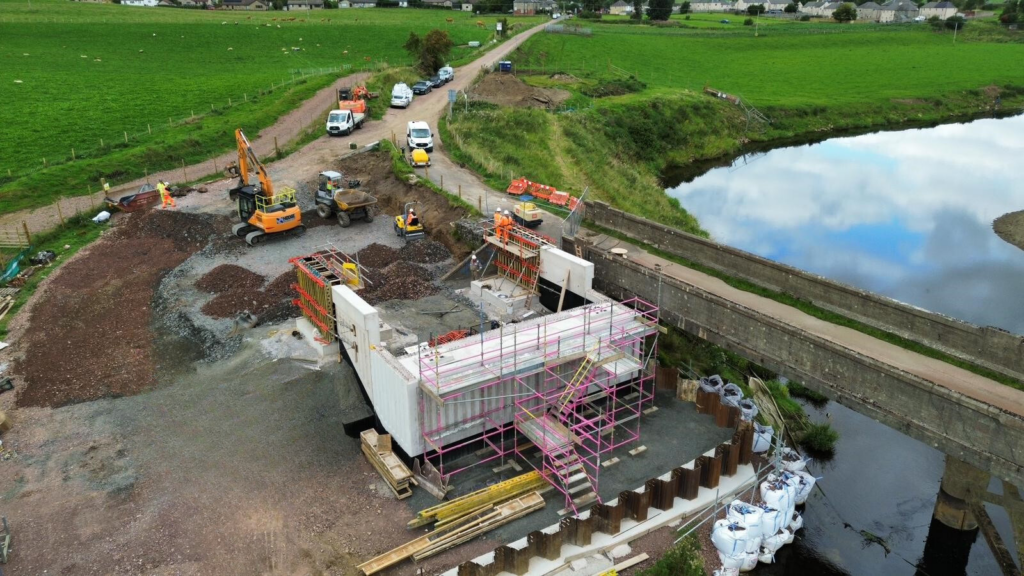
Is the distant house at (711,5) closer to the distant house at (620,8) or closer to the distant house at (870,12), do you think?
the distant house at (620,8)

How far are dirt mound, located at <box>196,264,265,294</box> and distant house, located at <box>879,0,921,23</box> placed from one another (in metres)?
152

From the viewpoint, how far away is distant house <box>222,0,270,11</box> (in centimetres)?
13412

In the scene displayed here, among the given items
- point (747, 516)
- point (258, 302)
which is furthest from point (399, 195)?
point (747, 516)

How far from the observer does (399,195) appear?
40.0 meters

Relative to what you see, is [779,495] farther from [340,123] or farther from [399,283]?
[340,123]

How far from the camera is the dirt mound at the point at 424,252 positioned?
110 ft

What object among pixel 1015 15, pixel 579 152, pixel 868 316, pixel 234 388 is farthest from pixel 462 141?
pixel 1015 15

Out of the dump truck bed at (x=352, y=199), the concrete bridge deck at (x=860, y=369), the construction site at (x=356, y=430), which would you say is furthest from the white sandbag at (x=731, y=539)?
the dump truck bed at (x=352, y=199)

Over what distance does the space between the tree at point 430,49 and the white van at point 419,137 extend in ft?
80.5

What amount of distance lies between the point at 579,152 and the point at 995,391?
34.2 meters

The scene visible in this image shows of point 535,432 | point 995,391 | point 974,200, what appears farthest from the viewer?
point 974,200

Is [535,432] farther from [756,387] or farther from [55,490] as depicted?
[55,490]

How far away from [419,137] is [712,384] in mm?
27924

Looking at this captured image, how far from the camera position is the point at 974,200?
174 feet
